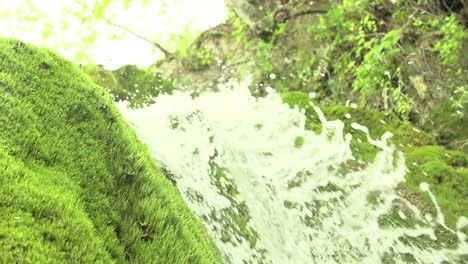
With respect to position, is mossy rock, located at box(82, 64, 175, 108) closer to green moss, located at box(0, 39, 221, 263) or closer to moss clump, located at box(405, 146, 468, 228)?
green moss, located at box(0, 39, 221, 263)

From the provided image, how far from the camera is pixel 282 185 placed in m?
4.49

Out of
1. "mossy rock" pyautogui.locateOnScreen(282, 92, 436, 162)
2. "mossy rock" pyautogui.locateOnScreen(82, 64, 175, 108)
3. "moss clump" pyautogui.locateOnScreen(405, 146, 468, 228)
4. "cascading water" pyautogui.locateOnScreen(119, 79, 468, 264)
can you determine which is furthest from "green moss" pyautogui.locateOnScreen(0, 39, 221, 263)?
"mossy rock" pyautogui.locateOnScreen(82, 64, 175, 108)

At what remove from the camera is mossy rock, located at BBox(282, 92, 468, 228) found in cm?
438

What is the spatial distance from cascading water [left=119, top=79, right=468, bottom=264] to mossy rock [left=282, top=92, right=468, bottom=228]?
0.31 ft

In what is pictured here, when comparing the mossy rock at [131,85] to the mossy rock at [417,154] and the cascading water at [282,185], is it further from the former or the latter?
the mossy rock at [417,154]

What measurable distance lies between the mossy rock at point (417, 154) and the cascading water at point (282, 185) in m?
0.09

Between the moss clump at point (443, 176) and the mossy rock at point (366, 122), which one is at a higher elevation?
the mossy rock at point (366, 122)

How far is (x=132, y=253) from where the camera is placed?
80.9 inches

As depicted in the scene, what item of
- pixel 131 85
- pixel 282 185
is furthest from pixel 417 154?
pixel 131 85

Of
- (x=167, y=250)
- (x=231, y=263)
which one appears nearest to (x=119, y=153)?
(x=167, y=250)

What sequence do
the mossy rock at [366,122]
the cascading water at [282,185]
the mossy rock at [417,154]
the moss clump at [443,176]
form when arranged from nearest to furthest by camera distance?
the cascading water at [282,185] < the moss clump at [443,176] < the mossy rock at [417,154] < the mossy rock at [366,122]

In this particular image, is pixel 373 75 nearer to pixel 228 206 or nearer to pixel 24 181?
pixel 228 206

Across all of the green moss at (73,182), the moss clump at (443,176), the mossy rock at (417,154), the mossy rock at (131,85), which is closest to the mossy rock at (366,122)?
the mossy rock at (417,154)

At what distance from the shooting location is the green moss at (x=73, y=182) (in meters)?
1.74
